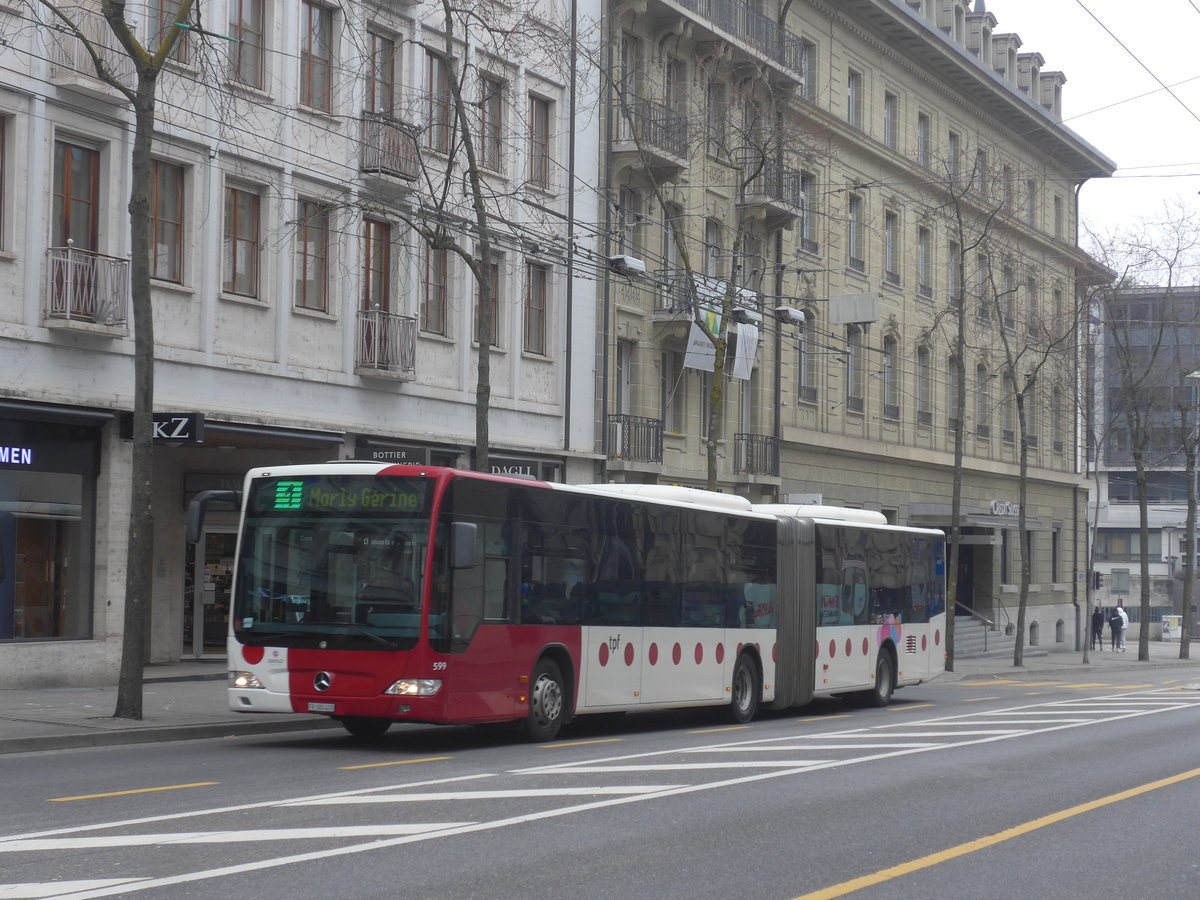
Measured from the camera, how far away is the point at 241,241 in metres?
25.8

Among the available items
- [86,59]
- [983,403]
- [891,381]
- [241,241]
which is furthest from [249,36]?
[983,403]

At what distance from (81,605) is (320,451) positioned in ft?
17.2

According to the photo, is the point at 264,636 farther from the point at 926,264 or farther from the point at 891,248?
the point at 926,264

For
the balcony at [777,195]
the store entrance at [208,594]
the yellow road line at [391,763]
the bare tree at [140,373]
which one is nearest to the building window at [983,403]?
the balcony at [777,195]

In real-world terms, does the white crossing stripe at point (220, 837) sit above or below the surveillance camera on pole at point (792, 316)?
below

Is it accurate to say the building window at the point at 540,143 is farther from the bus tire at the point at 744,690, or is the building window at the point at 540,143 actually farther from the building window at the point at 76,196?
the bus tire at the point at 744,690

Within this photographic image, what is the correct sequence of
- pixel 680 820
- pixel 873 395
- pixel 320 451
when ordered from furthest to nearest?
1. pixel 873 395
2. pixel 320 451
3. pixel 680 820

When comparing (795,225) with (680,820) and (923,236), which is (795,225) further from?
(680,820)

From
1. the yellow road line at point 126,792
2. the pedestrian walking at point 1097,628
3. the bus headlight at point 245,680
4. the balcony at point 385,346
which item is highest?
the balcony at point 385,346

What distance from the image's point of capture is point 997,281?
5550cm

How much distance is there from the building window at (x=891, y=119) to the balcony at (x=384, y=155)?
73.0 ft

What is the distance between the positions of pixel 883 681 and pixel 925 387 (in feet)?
81.4

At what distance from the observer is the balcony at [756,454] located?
130 feet

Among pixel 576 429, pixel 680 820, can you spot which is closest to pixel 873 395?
pixel 576 429
